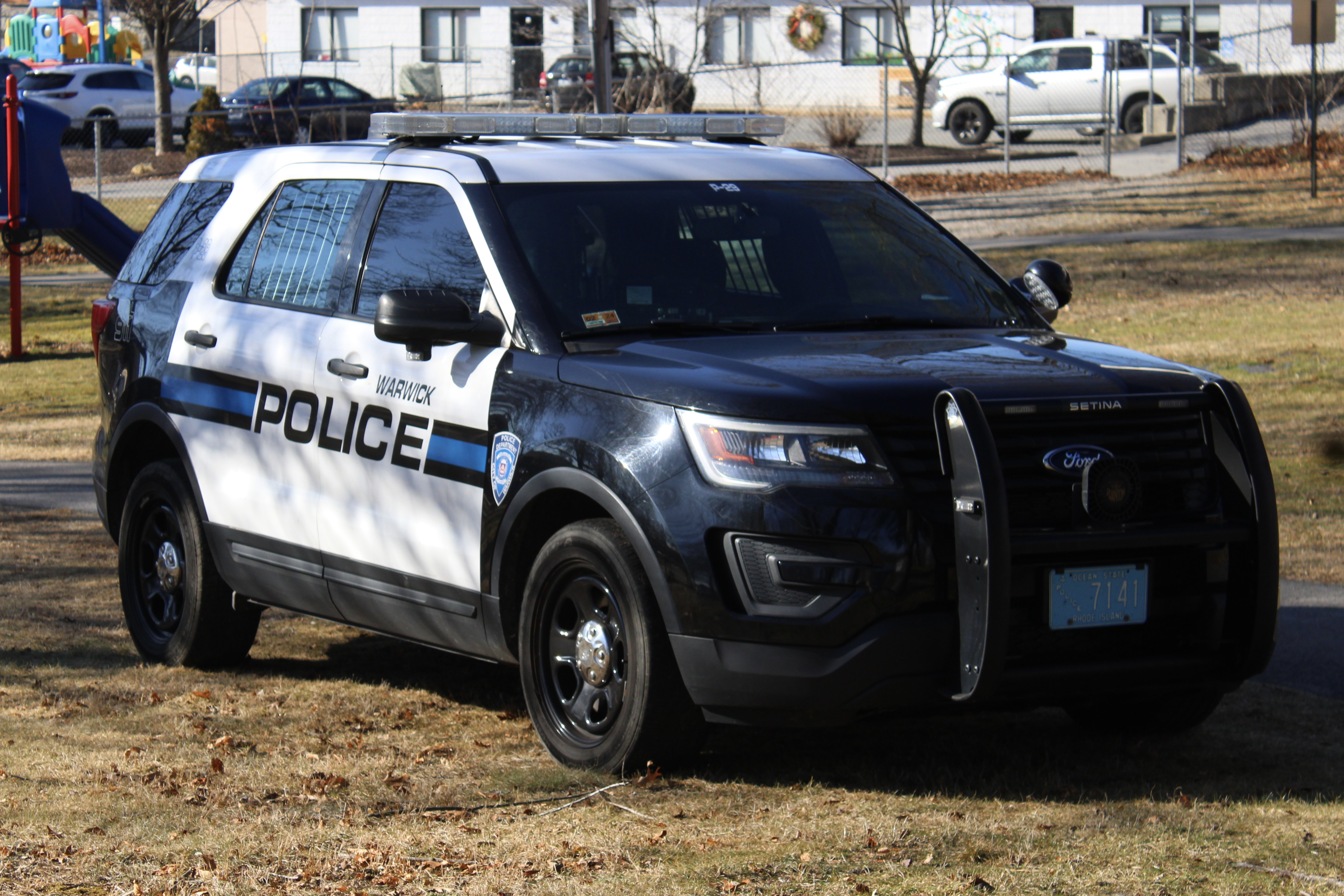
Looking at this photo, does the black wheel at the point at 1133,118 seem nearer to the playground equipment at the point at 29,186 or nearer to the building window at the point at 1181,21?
the building window at the point at 1181,21

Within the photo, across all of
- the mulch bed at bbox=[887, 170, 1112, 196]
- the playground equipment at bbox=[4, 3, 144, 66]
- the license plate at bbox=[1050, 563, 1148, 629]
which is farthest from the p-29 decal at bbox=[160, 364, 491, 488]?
the playground equipment at bbox=[4, 3, 144, 66]

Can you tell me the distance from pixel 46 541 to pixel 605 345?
518 centimetres

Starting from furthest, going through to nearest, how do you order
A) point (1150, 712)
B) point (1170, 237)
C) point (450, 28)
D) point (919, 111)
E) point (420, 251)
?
point (450, 28), point (919, 111), point (1170, 237), point (420, 251), point (1150, 712)

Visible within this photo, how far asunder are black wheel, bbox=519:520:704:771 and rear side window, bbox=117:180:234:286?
2.60 metres

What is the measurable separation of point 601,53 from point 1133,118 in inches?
932

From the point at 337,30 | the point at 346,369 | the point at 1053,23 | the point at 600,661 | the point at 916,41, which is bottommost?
the point at 600,661

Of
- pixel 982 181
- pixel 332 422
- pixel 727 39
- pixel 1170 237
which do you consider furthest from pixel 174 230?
pixel 727 39

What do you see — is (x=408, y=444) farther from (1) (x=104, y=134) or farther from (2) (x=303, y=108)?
(1) (x=104, y=134)

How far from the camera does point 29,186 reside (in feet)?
59.5

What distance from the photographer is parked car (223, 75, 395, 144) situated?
31359 mm

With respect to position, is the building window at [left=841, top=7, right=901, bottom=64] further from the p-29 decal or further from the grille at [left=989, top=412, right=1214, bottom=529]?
the grille at [left=989, top=412, right=1214, bottom=529]

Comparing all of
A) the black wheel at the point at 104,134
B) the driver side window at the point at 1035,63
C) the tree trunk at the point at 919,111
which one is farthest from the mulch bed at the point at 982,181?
the black wheel at the point at 104,134

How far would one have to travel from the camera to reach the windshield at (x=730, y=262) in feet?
18.8

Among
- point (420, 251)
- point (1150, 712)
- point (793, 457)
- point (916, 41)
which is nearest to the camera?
point (793, 457)
